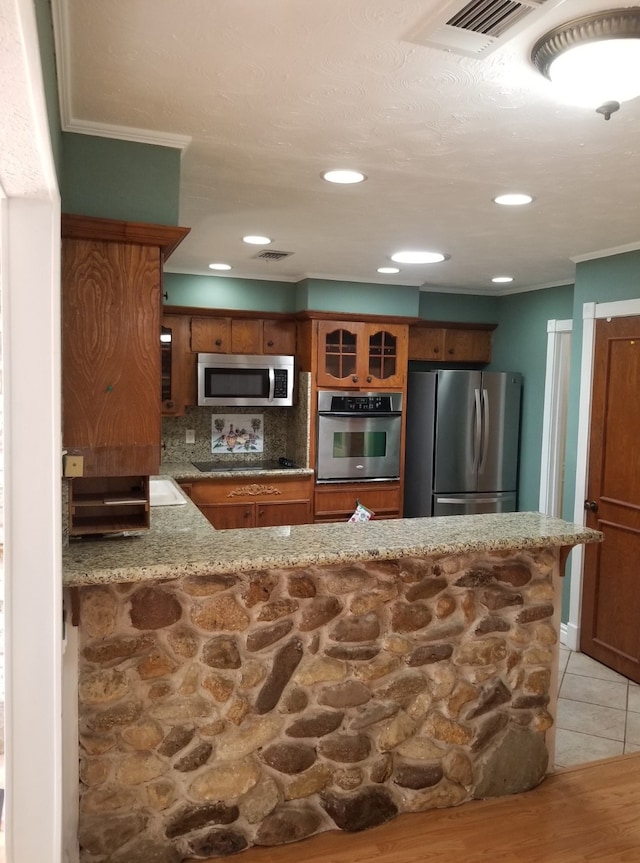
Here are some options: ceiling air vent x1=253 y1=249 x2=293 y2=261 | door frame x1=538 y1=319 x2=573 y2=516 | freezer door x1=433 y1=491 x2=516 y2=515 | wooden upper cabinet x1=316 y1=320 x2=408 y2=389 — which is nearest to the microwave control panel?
wooden upper cabinet x1=316 y1=320 x2=408 y2=389

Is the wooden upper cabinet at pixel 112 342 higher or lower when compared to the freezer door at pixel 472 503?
higher

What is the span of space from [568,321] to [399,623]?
10.6ft

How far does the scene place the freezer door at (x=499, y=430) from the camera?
512cm

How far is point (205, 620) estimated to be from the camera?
84.9 inches

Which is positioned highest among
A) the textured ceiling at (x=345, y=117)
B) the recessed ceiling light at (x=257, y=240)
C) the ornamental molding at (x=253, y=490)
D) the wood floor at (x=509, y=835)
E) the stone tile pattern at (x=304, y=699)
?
the recessed ceiling light at (x=257, y=240)

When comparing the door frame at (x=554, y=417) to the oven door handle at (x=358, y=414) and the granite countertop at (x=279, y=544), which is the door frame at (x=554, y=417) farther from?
the granite countertop at (x=279, y=544)

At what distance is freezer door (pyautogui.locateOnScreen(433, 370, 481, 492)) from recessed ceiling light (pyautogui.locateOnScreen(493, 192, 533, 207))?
2338 mm

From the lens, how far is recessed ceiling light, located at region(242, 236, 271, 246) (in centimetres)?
362

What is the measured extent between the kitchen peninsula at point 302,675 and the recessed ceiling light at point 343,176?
133cm

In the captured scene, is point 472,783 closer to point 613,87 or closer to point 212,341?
point 613,87

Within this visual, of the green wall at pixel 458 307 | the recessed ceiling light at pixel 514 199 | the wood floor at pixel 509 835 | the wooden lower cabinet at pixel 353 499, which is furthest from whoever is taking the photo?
the green wall at pixel 458 307

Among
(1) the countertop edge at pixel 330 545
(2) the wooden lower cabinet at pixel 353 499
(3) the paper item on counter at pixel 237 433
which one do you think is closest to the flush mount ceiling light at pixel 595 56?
(1) the countertop edge at pixel 330 545

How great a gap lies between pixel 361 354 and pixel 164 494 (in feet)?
7.16

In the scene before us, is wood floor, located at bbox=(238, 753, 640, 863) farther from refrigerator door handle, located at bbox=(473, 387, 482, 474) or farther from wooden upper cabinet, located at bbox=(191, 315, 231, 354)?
wooden upper cabinet, located at bbox=(191, 315, 231, 354)
